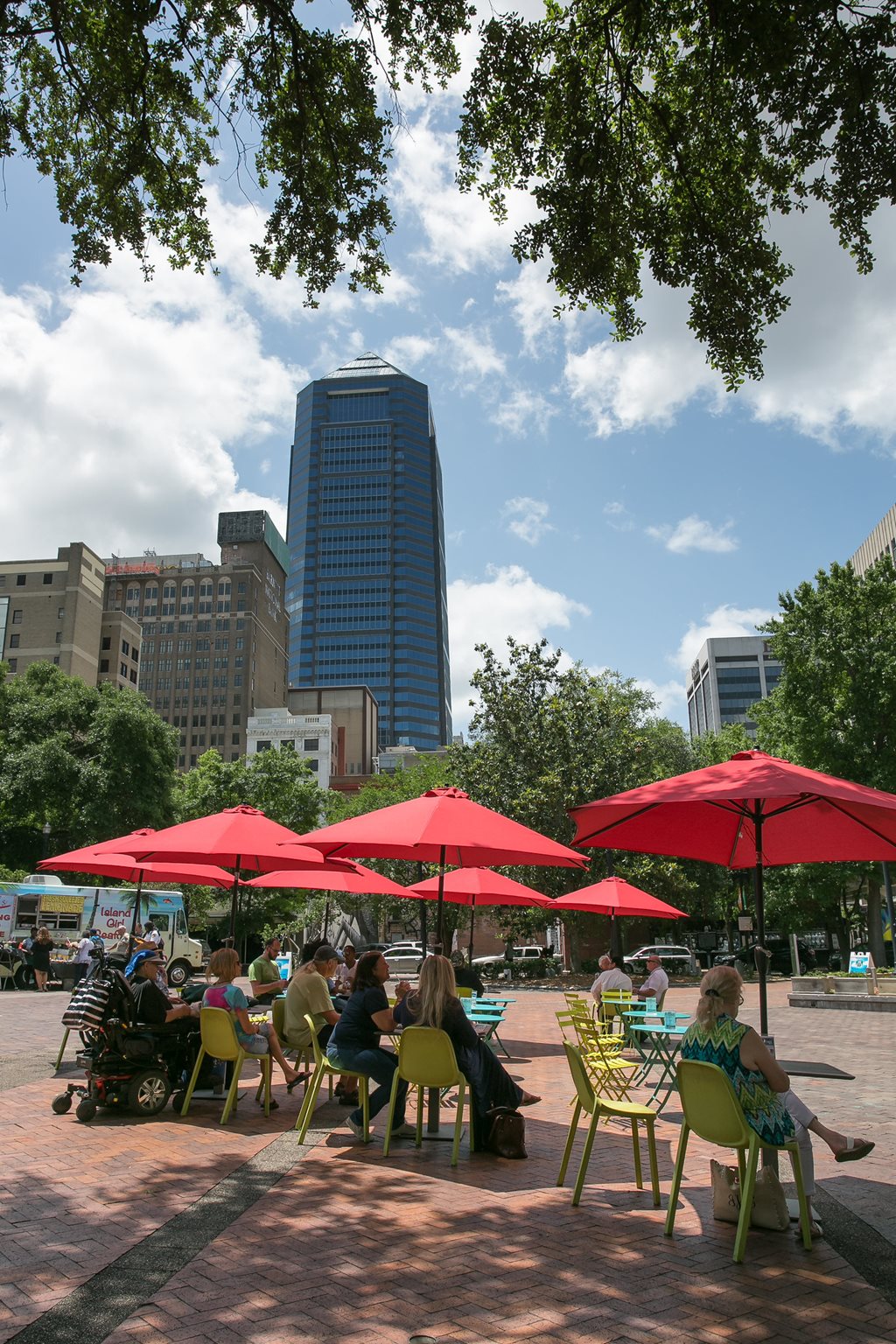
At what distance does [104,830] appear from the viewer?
133ft

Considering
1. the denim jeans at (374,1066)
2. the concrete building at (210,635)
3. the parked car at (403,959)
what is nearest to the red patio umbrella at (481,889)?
the denim jeans at (374,1066)

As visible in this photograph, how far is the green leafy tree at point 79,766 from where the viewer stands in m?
40.2

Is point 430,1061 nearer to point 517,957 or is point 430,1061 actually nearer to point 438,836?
point 438,836

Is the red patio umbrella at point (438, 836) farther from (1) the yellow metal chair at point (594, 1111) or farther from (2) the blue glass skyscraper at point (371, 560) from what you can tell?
(2) the blue glass skyscraper at point (371, 560)

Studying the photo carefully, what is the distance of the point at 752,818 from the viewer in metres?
6.34

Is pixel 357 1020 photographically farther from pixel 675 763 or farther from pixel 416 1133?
pixel 675 763

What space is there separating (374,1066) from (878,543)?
76.1m

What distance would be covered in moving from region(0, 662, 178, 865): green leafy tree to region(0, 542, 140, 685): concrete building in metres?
36.3

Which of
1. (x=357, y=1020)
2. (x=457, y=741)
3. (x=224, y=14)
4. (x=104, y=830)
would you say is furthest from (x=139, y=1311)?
(x=104, y=830)

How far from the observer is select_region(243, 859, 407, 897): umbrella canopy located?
513 inches

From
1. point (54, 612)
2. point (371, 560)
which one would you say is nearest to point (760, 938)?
point (54, 612)

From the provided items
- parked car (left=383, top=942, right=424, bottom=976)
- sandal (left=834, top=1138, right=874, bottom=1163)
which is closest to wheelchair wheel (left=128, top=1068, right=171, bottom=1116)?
sandal (left=834, top=1138, right=874, bottom=1163)

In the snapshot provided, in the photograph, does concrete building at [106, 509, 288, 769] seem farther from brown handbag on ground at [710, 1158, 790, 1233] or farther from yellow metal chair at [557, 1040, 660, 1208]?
brown handbag on ground at [710, 1158, 790, 1233]

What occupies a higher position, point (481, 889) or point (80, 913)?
point (481, 889)
